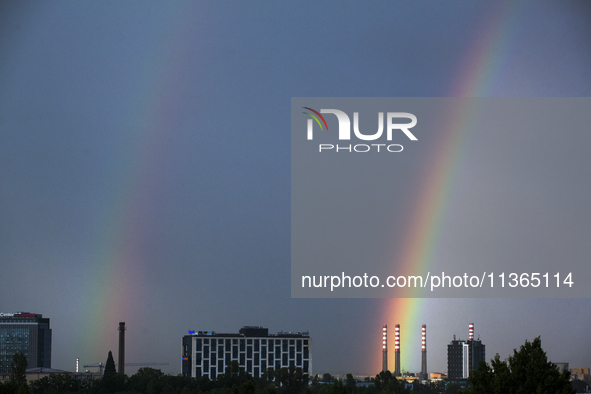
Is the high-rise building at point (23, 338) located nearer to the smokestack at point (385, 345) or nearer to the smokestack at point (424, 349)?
the smokestack at point (385, 345)

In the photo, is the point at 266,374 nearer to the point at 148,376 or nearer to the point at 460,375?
the point at 148,376

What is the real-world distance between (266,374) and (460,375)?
7945cm

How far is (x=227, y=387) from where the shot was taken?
97562mm

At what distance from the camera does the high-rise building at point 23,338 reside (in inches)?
7372

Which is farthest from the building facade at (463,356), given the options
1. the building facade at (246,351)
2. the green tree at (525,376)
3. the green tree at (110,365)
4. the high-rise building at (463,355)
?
the green tree at (525,376)

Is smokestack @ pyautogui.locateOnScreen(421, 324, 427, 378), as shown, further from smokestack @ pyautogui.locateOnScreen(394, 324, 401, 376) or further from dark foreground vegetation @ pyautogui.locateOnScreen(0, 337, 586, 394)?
dark foreground vegetation @ pyautogui.locateOnScreen(0, 337, 586, 394)

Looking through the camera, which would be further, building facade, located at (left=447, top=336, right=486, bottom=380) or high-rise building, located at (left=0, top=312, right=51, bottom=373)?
high-rise building, located at (left=0, top=312, right=51, bottom=373)

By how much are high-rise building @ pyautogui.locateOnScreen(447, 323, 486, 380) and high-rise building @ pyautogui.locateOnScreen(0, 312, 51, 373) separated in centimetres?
9717

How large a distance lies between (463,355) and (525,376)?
5979 inches

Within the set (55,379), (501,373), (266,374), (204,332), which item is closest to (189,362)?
(204,332)

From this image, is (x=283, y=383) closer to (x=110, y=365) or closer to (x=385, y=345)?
(x=110, y=365)

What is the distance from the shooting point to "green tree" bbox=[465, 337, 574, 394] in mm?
29016

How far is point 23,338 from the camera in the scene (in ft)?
619

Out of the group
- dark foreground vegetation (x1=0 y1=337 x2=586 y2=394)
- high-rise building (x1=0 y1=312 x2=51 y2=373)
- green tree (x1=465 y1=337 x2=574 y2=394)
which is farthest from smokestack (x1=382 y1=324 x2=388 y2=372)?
green tree (x1=465 y1=337 x2=574 y2=394)
